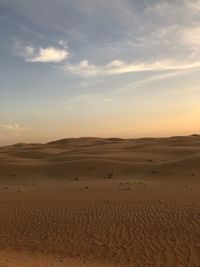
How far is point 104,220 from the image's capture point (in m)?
12.2

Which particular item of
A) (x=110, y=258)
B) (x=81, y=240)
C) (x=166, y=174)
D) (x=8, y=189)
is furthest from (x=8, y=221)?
(x=166, y=174)

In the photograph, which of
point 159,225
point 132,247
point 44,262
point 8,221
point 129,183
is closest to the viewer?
point 44,262

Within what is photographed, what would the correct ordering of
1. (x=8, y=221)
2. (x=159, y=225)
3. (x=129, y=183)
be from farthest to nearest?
1. (x=129, y=183)
2. (x=8, y=221)
3. (x=159, y=225)

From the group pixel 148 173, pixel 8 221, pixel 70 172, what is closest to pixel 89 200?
pixel 8 221

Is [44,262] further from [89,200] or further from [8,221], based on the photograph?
[89,200]

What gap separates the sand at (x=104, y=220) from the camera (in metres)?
9.75

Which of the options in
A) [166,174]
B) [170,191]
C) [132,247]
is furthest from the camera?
[166,174]

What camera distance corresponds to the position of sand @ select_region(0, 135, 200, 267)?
9750 mm

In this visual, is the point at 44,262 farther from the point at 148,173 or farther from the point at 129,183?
the point at 148,173

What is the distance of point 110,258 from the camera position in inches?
382

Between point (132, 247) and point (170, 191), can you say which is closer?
point (132, 247)

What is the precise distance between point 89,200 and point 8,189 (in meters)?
5.45

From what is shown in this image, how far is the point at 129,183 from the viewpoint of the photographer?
59.7ft

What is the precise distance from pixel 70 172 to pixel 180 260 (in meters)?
14.4
